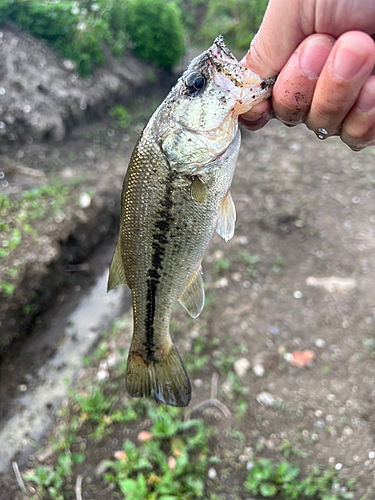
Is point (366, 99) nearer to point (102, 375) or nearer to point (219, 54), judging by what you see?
point (219, 54)

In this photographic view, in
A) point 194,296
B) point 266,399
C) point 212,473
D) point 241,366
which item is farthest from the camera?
point 241,366

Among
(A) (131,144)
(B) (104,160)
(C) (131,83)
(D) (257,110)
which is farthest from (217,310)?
(C) (131,83)

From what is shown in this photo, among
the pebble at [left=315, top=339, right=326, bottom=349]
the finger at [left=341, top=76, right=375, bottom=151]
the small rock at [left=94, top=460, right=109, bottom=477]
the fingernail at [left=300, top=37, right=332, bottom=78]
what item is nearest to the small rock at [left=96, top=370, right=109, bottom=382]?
the small rock at [left=94, top=460, right=109, bottom=477]

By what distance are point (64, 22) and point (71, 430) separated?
6.79 metres

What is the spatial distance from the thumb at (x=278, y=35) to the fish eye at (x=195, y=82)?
0.31 metres

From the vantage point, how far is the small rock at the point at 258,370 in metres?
A: 3.34

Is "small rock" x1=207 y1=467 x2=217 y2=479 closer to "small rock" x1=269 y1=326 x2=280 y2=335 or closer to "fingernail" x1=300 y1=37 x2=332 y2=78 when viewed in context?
"small rock" x1=269 y1=326 x2=280 y2=335

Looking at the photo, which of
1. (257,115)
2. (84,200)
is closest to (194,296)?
(257,115)

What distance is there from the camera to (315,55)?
4.67 ft

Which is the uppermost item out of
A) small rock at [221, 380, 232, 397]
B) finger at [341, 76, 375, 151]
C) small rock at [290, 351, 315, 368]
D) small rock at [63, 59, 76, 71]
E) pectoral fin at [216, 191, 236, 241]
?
finger at [341, 76, 375, 151]

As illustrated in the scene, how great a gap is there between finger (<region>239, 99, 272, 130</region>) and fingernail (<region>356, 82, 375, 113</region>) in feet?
1.41

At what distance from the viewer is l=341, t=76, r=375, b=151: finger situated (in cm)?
141

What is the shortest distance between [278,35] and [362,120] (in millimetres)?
544

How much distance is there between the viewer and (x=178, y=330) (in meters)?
3.75
